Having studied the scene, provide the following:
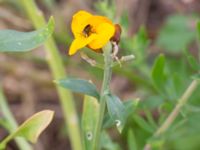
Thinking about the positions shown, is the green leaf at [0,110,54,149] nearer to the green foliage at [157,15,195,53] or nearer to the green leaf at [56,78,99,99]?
the green leaf at [56,78,99,99]

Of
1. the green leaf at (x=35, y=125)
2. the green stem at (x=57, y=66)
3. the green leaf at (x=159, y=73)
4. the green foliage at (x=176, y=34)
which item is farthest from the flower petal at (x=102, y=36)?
the green foliage at (x=176, y=34)

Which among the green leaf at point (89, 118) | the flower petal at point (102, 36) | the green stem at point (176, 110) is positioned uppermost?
the flower petal at point (102, 36)

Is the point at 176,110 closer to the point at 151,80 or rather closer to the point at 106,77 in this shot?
the point at 151,80

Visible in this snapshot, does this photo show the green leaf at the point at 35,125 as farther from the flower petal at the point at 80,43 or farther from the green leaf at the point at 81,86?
the flower petal at the point at 80,43

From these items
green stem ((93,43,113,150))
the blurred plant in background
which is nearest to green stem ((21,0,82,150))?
the blurred plant in background

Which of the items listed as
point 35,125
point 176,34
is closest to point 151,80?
point 35,125

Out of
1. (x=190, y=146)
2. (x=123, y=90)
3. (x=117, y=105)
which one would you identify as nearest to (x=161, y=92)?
(x=117, y=105)

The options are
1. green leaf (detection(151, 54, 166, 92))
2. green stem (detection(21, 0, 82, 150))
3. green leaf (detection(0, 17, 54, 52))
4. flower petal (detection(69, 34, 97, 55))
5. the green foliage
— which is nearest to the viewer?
flower petal (detection(69, 34, 97, 55))

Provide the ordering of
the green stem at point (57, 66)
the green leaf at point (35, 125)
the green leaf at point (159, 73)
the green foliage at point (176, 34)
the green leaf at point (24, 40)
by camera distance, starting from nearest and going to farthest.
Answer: the green leaf at point (24, 40) → the green leaf at point (35, 125) → the green leaf at point (159, 73) → the green stem at point (57, 66) → the green foliage at point (176, 34)
